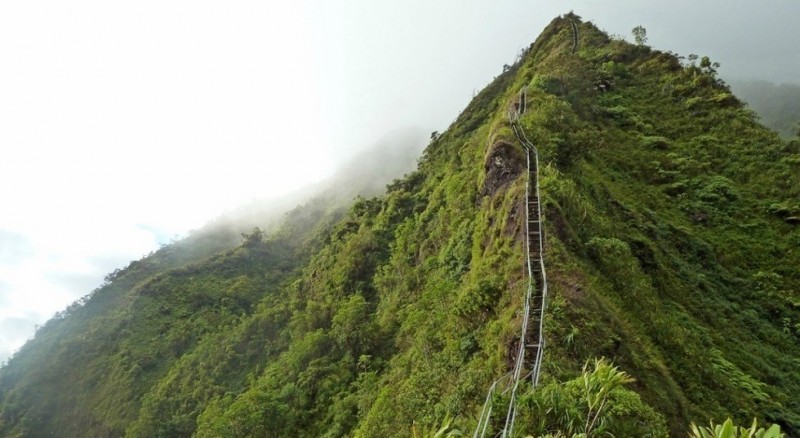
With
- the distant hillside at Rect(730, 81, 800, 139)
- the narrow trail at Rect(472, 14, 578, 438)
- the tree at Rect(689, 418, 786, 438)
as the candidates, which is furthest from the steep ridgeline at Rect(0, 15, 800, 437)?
the distant hillside at Rect(730, 81, 800, 139)

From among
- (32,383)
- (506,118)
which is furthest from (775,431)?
(32,383)

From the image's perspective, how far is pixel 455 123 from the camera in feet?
177

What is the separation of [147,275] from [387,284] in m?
71.1

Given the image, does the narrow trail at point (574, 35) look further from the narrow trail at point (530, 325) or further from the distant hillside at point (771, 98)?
the distant hillside at point (771, 98)

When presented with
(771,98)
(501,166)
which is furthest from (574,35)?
(771,98)

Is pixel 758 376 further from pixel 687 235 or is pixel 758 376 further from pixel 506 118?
pixel 506 118

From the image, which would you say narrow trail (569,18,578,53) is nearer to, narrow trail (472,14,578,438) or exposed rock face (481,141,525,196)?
exposed rock face (481,141,525,196)

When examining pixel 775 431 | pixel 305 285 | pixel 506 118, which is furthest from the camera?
pixel 305 285

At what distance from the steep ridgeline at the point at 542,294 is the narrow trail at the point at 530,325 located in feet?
0.31

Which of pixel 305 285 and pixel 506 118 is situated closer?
pixel 506 118

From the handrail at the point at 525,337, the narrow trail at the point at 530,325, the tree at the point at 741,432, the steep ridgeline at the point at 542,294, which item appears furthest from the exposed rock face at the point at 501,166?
the tree at the point at 741,432

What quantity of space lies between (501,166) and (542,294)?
32.9ft

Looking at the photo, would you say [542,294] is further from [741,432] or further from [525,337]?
[741,432]

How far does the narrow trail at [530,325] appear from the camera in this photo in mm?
7430
